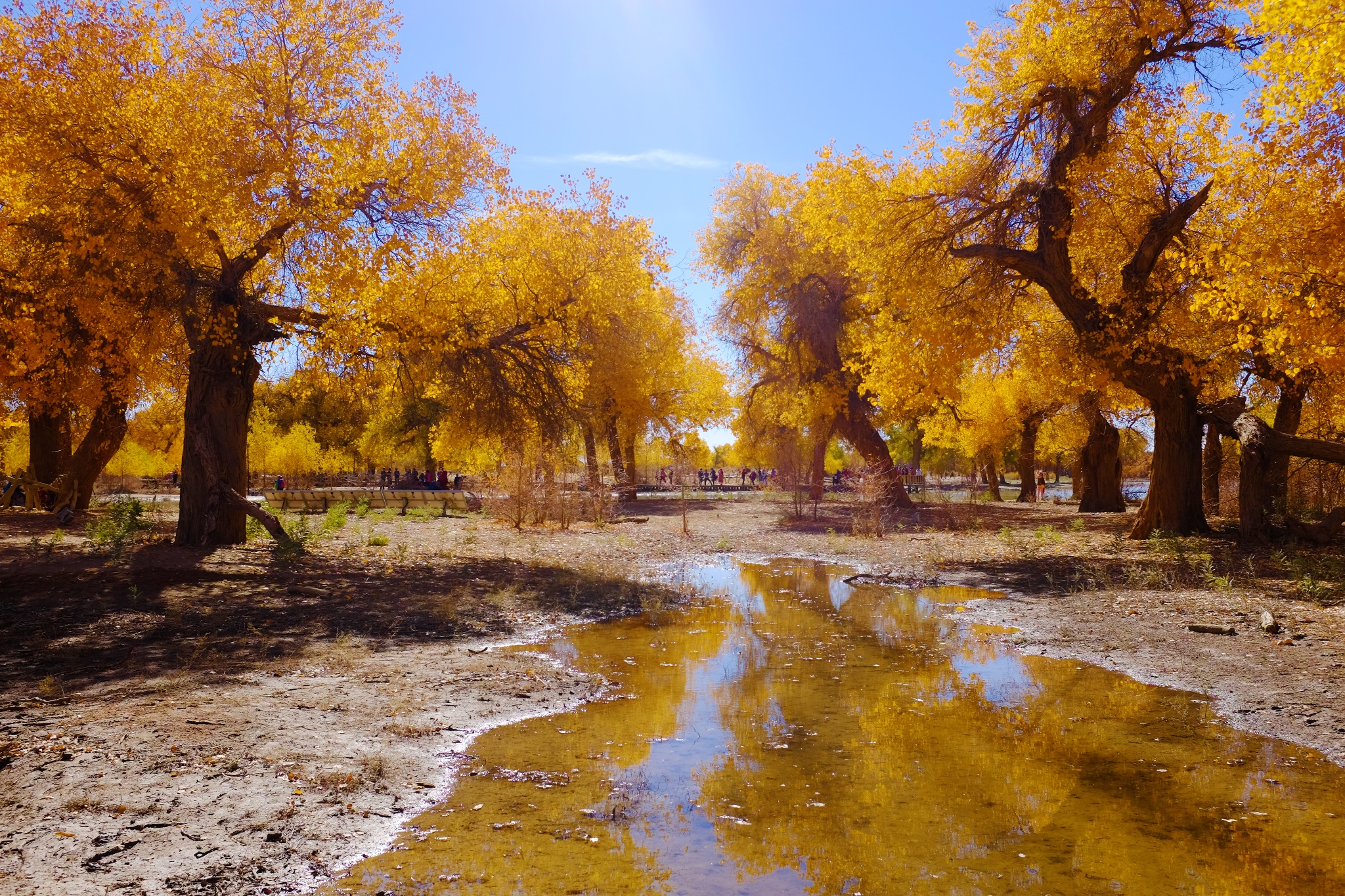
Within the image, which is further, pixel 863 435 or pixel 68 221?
pixel 863 435

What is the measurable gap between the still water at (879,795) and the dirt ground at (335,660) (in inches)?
18.9

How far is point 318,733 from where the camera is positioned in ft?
18.8

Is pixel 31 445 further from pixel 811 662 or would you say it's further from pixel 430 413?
pixel 430 413

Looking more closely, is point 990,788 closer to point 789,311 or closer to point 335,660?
point 335,660

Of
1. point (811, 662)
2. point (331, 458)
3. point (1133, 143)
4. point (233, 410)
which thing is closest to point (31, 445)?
point (233, 410)

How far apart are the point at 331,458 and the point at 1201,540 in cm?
4494

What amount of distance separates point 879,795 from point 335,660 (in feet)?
17.3

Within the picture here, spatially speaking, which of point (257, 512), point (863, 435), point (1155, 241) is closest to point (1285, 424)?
point (1155, 241)

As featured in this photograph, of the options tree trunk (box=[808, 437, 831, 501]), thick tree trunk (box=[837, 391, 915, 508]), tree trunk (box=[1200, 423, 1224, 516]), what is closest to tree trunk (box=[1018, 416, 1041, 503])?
thick tree trunk (box=[837, 391, 915, 508])

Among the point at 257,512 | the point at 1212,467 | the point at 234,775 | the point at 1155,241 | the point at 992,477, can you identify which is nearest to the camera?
the point at 234,775

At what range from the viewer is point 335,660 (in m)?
7.94

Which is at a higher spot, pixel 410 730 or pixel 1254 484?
pixel 1254 484

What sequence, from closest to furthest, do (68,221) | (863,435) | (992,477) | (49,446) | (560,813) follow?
(560,813), (68,221), (49,446), (863,435), (992,477)

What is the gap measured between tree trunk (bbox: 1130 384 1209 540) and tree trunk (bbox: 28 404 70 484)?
23738mm
